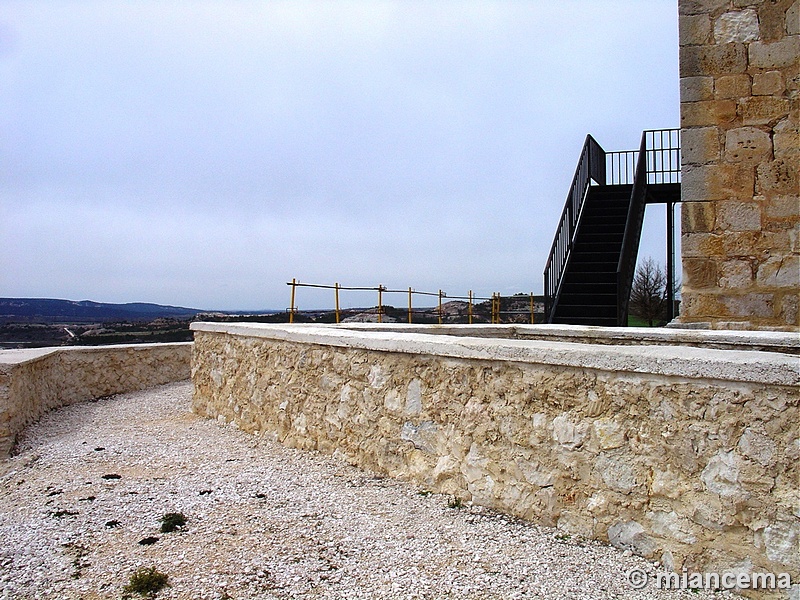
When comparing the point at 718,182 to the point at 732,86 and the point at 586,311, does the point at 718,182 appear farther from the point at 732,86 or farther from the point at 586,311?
the point at 586,311

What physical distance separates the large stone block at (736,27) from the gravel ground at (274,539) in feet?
17.7

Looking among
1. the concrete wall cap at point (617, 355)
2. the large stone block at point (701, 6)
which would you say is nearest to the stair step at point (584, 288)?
the large stone block at point (701, 6)

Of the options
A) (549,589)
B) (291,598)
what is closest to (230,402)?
(291,598)

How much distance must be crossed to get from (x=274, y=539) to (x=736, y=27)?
631 centimetres

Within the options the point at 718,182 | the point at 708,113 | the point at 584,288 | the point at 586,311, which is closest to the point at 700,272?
the point at 718,182

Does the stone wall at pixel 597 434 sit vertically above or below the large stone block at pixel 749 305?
below

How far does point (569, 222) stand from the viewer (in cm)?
969

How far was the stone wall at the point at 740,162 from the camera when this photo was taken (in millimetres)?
5820

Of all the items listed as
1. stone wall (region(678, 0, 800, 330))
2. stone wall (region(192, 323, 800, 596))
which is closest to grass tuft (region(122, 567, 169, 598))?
stone wall (region(192, 323, 800, 596))

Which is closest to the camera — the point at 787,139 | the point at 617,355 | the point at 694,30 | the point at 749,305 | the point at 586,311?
the point at 617,355

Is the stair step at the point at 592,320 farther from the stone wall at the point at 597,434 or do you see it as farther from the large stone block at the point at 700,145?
the stone wall at the point at 597,434

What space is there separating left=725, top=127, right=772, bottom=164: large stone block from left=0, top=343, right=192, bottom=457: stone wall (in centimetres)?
743

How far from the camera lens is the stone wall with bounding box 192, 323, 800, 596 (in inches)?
98.0

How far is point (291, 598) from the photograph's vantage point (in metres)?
2.62
